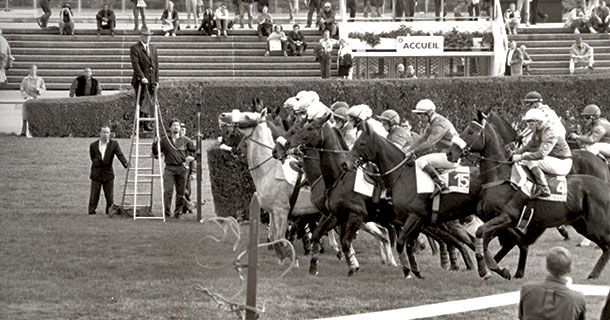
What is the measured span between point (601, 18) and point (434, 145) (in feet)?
89.1

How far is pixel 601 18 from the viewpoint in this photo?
4369 centimetres

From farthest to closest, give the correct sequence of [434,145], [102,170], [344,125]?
[102,170]
[344,125]
[434,145]

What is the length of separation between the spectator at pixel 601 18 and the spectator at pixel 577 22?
46 centimetres

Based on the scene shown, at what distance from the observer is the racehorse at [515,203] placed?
1711cm

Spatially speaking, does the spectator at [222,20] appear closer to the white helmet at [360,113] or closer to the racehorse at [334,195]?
the white helmet at [360,113]

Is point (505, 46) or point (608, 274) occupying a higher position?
point (505, 46)

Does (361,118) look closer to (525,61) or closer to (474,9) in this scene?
(525,61)

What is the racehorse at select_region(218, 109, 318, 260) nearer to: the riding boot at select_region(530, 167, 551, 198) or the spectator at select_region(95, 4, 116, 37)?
the riding boot at select_region(530, 167, 551, 198)

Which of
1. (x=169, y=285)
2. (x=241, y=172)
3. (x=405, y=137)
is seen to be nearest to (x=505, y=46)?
(x=241, y=172)

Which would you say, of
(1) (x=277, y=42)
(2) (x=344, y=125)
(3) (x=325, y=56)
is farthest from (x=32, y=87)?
(2) (x=344, y=125)

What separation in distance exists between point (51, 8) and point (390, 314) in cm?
3456

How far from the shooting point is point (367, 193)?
17984 mm

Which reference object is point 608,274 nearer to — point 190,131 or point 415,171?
point 415,171

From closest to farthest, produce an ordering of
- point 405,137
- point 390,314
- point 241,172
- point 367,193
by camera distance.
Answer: point 390,314, point 367,193, point 405,137, point 241,172
